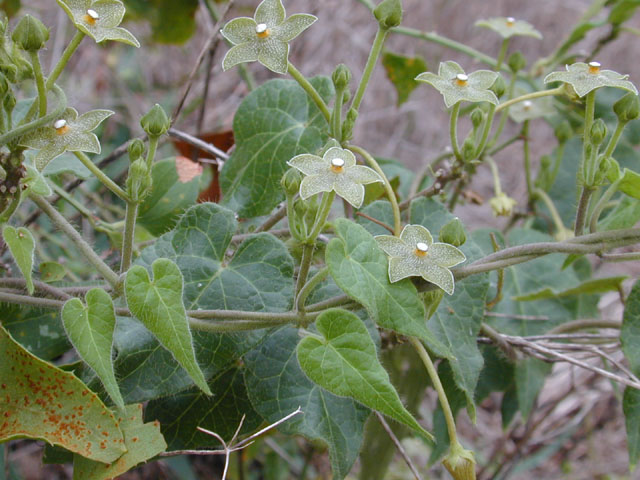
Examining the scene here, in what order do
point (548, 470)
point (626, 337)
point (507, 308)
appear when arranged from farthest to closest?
point (548, 470), point (507, 308), point (626, 337)

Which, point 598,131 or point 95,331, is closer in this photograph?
point 95,331

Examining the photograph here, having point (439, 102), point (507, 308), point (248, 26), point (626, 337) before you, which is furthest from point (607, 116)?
point (439, 102)

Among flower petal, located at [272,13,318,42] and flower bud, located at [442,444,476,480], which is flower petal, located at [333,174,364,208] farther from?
flower bud, located at [442,444,476,480]

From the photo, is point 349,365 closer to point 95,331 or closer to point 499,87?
point 95,331

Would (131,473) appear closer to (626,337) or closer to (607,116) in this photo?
(626,337)

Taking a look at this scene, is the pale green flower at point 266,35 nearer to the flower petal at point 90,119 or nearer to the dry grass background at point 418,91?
the flower petal at point 90,119

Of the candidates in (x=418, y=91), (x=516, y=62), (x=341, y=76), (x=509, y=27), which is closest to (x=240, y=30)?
(x=341, y=76)

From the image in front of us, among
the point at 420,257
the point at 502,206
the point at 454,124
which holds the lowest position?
the point at 502,206
